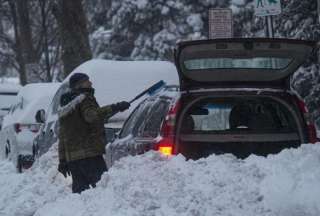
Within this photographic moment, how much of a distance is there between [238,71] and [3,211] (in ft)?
11.6

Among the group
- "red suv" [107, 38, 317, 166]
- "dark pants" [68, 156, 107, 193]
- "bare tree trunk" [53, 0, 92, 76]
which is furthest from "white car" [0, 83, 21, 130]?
"red suv" [107, 38, 317, 166]

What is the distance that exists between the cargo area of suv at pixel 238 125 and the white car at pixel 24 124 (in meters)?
6.89

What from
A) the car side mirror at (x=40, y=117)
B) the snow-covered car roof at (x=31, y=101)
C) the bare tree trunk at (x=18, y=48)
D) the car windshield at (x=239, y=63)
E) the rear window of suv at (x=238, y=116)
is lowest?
the bare tree trunk at (x=18, y=48)

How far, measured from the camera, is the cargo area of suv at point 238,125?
644cm

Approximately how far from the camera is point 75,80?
7.62 m

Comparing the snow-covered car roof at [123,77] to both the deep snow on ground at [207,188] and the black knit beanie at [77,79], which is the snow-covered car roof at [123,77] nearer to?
the black knit beanie at [77,79]

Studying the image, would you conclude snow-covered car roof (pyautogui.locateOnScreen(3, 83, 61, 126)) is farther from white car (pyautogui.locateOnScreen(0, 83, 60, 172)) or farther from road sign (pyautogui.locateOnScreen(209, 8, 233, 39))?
road sign (pyautogui.locateOnScreen(209, 8, 233, 39))

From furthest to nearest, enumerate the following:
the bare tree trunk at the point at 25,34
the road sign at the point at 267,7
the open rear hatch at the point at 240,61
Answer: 1. the bare tree trunk at the point at 25,34
2. the road sign at the point at 267,7
3. the open rear hatch at the point at 240,61

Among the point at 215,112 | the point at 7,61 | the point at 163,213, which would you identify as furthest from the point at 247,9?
the point at 163,213

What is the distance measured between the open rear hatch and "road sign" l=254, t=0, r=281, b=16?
3.01 metres

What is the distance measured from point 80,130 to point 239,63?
6.79ft

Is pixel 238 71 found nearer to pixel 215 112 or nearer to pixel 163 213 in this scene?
pixel 215 112

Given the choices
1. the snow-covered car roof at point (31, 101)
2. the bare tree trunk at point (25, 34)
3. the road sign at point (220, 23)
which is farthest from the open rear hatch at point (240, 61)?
the bare tree trunk at point (25, 34)

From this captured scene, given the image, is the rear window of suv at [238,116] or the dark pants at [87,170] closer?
the rear window of suv at [238,116]
